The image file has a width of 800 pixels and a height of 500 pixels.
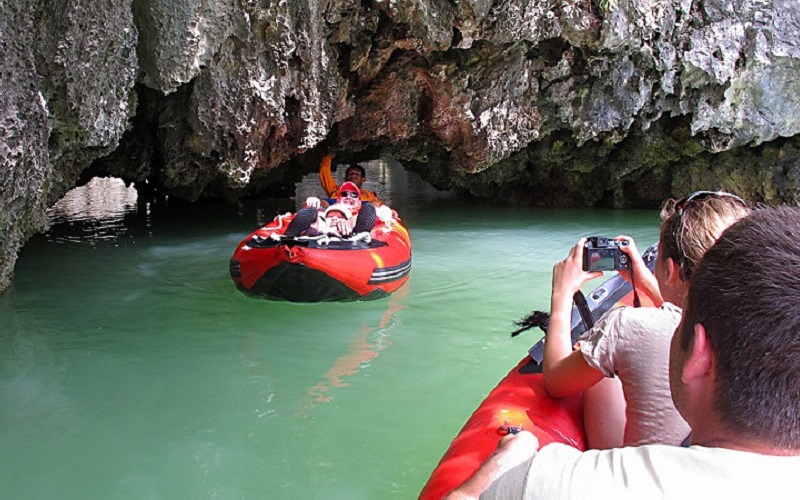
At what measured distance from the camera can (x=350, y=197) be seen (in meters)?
6.80

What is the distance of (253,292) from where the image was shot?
524 centimetres

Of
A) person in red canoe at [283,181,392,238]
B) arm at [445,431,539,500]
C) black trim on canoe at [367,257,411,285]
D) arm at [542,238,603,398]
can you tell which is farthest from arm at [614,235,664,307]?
person in red canoe at [283,181,392,238]

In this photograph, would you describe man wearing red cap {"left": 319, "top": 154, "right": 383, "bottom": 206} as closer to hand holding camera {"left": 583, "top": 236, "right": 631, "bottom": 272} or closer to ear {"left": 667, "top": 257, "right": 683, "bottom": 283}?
hand holding camera {"left": 583, "top": 236, "right": 631, "bottom": 272}

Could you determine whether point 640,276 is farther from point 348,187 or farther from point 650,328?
point 348,187

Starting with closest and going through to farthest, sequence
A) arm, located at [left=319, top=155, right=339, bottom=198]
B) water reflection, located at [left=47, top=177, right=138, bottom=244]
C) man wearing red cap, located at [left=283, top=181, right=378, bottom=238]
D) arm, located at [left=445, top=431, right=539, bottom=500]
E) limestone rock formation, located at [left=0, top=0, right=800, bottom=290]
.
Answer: arm, located at [left=445, top=431, right=539, bottom=500], limestone rock formation, located at [left=0, top=0, right=800, bottom=290], man wearing red cap, located at [left=283, top=181, right=378, bottom=238], arm, located at [left=319, top=155, right=339, bottom=198], water reflection, located at [left=47, top=177, right=138, bottom=244]

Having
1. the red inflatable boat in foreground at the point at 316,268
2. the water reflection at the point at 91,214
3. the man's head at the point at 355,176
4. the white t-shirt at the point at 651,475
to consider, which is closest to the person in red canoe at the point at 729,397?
the white t-shirt at the point at 651,475

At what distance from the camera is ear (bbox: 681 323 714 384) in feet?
2.48

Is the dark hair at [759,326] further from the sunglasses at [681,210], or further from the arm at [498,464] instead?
the sunglasses at [681,210]

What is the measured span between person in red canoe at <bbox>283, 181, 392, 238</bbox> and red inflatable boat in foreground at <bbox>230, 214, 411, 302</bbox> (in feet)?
1.18

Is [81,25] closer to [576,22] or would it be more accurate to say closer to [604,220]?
[576,22]

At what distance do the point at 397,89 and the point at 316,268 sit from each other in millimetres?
4336

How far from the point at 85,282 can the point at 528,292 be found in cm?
415

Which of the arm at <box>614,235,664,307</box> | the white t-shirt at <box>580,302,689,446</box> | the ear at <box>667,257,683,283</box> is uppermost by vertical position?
the ear at <box>667,257,683,283</box>

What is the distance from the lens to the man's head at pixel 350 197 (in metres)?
6.72
